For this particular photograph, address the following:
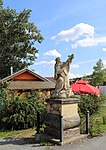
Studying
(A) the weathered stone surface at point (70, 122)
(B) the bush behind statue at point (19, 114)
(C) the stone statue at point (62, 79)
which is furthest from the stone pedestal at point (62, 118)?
(B) the bush behind statue at point (19, 114)

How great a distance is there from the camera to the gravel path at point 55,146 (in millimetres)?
8867

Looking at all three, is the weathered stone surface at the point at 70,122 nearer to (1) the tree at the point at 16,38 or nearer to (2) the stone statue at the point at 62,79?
(2) the stone statue at the point at 62,79

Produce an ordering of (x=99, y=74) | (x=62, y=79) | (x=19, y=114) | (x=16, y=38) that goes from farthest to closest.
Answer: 1. (x=99, y=74)
2. (x=16, y=38)
3. (x=19, y=114)
4. (x=62, y=79)

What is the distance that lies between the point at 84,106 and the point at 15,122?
5185 millimetres

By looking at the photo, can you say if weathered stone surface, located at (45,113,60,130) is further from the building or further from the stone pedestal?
the building

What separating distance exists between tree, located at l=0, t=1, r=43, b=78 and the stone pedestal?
28.6 m

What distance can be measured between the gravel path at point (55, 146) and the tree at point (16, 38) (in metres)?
29.0

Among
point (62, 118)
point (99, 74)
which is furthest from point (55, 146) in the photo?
point (99, 74)

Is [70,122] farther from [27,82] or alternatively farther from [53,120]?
[27,82]

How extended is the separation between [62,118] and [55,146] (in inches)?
40.5

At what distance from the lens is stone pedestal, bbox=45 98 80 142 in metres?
9.72

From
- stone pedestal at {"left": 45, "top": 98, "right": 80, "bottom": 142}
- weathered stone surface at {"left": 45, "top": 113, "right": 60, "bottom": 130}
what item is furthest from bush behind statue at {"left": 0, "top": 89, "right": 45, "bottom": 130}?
stone pedestal at {"left": 45, "top": 98, "right": 80, "bottom": 142}

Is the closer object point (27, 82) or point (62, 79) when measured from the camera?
point (62, 79)

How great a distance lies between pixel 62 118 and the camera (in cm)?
959
